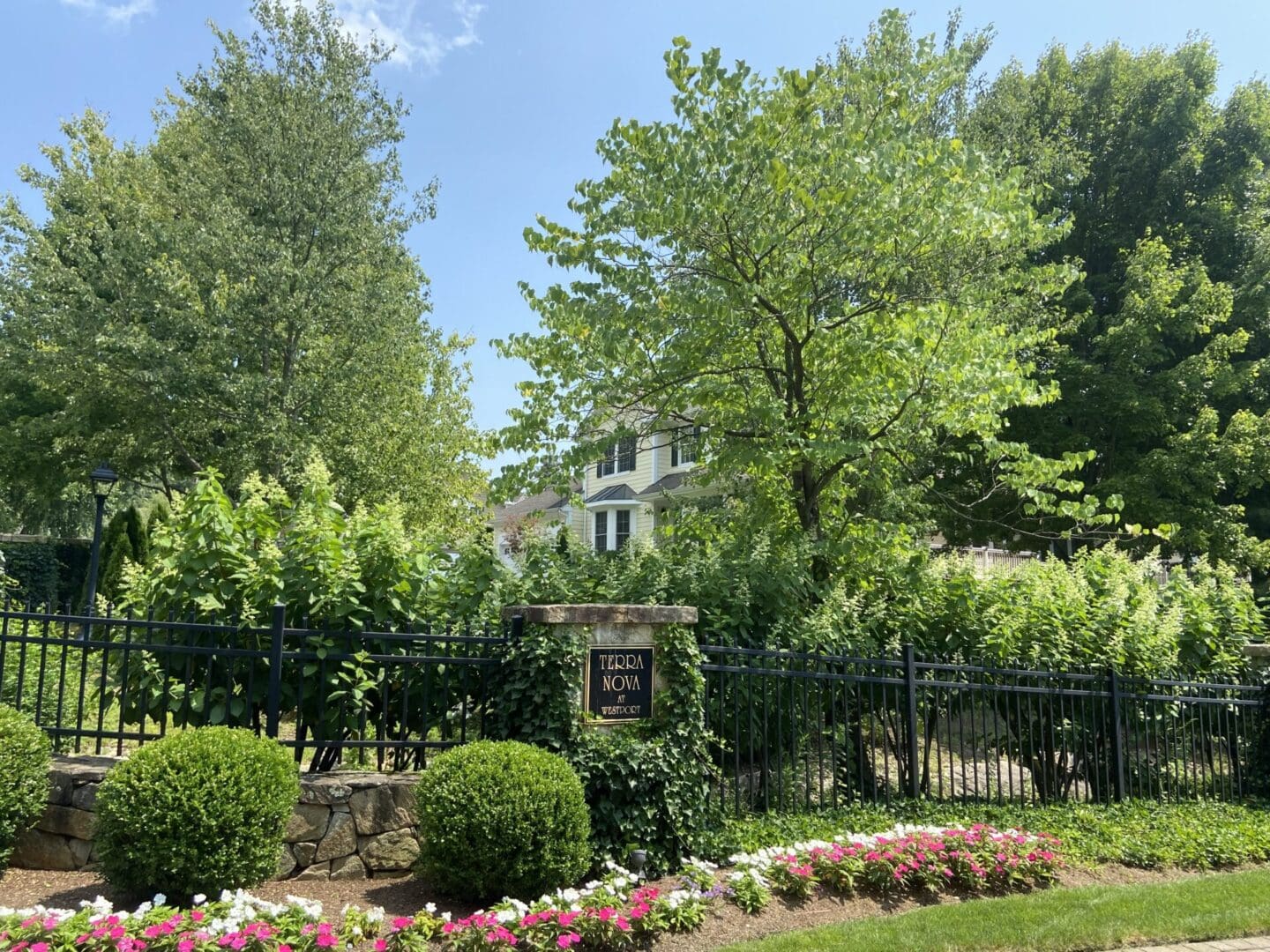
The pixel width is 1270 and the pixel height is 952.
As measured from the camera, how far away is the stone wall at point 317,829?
5160mm

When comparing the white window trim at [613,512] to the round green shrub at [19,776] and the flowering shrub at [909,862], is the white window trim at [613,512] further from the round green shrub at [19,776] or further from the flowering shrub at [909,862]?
the round green shrub at [19,776]

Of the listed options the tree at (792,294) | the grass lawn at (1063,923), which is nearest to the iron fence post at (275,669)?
the grass lawn at (1063,923)

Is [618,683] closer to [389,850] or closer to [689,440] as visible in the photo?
[389,850]

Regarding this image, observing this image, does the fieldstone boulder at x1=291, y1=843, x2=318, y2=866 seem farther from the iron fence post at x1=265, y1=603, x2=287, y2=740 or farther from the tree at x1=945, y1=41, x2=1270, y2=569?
the tree at x1=945, y1=41, x2=1270, y2=569

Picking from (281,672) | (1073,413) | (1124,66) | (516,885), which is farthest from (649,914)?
(1124,66)

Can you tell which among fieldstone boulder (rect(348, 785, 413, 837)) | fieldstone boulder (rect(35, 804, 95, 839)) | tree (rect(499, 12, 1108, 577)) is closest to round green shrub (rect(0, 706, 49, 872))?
fieldstone boulder (rect(35, 804, 95, 839))

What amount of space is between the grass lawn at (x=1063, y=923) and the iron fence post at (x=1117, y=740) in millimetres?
1973

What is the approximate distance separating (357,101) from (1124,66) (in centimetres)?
1841

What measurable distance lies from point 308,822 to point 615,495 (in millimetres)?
25612

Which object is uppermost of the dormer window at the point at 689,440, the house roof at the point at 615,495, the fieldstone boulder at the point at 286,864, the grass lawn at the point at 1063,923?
the house roof at the point at 615,495

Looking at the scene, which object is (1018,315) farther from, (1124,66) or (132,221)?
(132,221)

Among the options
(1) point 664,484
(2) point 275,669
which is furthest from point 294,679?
(1) point 664,484

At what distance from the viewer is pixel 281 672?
5672 mm

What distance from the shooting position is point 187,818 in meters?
4.37
